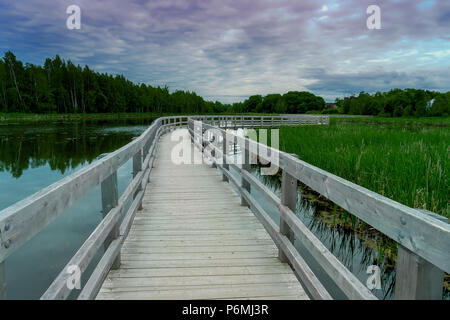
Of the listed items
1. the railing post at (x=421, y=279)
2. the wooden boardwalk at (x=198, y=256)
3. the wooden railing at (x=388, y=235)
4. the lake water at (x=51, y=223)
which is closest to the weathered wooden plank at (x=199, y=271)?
the wooden boardwalk at (x=198, y=256)

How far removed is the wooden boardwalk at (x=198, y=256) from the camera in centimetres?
271

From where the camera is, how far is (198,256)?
3.37 m

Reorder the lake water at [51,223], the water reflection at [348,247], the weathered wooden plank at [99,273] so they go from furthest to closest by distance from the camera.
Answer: the lake water at [51,223] < the water reflection at [348,247] < the weathered wooden plank at [99,273]

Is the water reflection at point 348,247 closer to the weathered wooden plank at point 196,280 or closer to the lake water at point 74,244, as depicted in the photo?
the lake water at point 74,244

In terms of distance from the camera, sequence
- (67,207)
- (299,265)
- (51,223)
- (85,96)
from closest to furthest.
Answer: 1. (67,207)
2. (299,265)
3. (51,223)
4. (85,96)

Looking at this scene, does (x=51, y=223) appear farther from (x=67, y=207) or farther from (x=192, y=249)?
(x=67, y=207)

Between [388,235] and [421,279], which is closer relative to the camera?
[421,279]

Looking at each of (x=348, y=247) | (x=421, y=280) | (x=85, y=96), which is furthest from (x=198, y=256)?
(x=85, y=96)

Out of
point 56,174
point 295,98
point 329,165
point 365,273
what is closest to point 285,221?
point 365,273

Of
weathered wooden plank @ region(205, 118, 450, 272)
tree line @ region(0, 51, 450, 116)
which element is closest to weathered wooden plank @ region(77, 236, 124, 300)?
weathered wooden plank @ region(205, 118, 450, 272)

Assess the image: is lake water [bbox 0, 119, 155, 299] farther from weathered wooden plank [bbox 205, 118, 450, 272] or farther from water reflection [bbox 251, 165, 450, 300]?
water reflection [bbox 251, 165, 450, 300]

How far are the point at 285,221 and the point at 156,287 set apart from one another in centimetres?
130

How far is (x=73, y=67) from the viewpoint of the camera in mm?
78250
